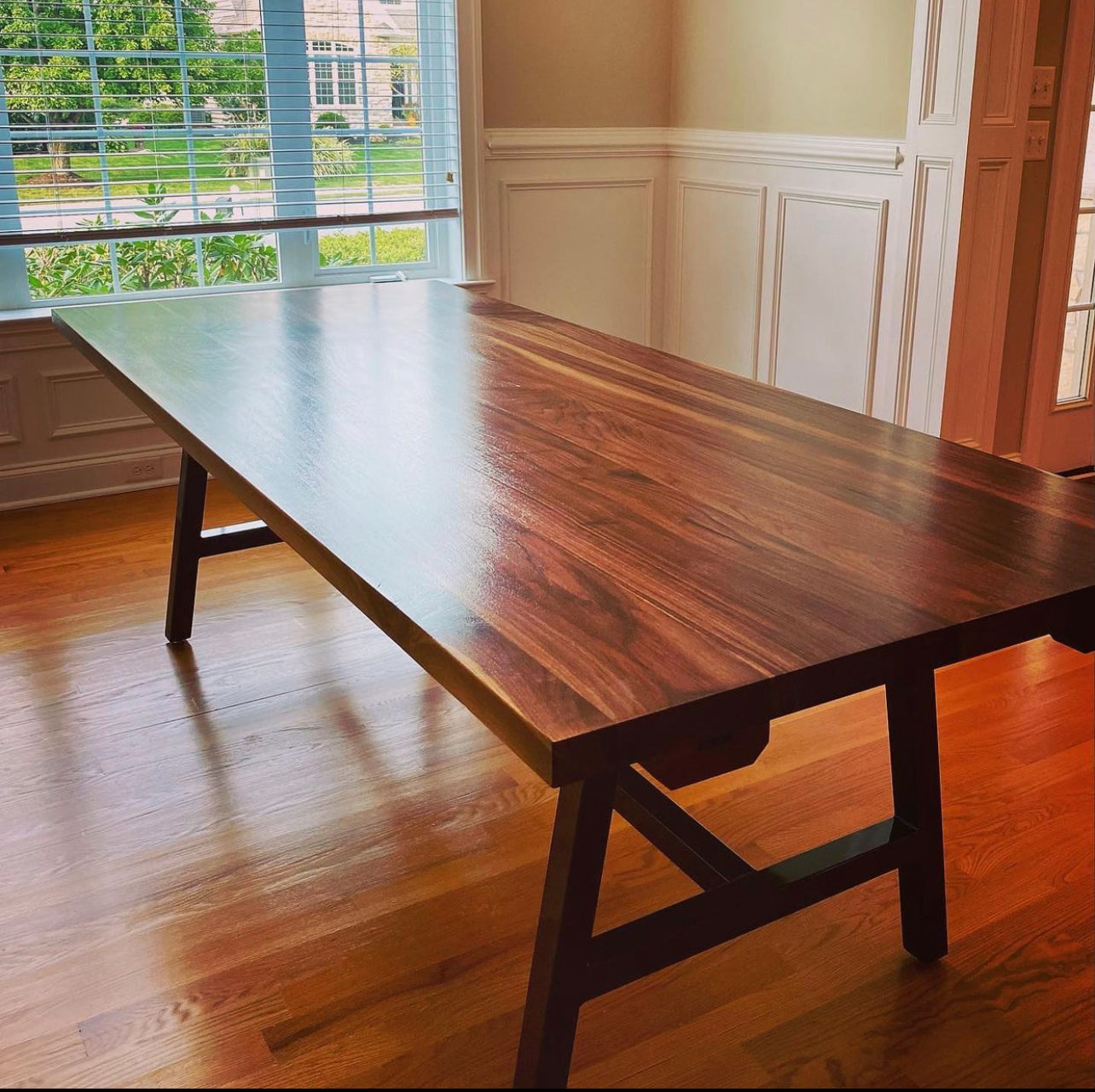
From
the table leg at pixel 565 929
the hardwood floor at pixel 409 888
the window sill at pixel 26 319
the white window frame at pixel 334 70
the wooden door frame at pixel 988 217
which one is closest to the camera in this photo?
the table leg at pixel 565 929

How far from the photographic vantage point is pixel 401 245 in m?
4.33

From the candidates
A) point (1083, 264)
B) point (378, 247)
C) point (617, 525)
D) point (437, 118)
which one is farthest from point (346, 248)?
point (617, 525)

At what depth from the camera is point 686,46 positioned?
4.38 metres

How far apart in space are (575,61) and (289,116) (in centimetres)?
105

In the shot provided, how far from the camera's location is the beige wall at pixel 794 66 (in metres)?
3.60

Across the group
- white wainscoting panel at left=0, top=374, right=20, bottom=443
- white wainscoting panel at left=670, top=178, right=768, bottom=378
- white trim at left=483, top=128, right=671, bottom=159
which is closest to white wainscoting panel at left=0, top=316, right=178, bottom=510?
white wainscoting panel at left=0, top=374, right=20, bottom=443

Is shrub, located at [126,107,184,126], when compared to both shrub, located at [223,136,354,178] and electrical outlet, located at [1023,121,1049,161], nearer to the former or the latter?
shrub, located at [223,136,354,178]

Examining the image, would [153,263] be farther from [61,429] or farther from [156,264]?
[61,429]

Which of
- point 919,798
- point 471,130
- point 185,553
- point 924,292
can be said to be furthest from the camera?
point 471,130

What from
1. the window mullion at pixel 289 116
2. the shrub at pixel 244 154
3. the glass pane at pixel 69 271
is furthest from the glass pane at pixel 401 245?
the glass pane at pixel 69 271

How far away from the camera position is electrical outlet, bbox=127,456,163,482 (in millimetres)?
3914

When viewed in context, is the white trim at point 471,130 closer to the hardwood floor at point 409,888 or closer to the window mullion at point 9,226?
the window mullion at point 9,226

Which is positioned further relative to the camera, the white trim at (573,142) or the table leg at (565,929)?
the white trim at (573,142)

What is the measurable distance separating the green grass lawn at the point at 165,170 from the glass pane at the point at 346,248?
0.17 meters
